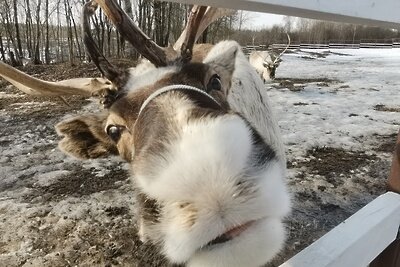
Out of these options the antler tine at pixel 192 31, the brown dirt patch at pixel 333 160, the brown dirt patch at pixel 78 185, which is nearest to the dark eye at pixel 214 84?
the antler tine at pixel 192 31

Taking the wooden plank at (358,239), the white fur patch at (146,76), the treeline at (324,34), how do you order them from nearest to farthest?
1. the wooden plank at (358,239)
2. the white fur patch at (146,76)
3. the treeline at (324,34)

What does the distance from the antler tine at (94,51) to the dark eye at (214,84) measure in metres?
0.48

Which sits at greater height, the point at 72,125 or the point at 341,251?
the point at 72,125

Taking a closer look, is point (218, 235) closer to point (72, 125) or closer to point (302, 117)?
point (72, 125)

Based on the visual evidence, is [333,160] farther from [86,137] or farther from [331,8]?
Answer: [331,8]

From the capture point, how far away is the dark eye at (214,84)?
1.80 meters

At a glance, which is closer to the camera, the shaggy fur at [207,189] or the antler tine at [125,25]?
the shaggy fur at [207,189]

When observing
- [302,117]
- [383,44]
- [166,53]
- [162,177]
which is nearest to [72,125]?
[166,53]

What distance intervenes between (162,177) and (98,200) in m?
2.87

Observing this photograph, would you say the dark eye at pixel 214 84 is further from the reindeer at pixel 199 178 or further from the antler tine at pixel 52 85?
the antler tine at pixel 52 85

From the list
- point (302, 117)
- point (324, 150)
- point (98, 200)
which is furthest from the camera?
point (302, 117)

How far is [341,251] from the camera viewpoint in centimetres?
140

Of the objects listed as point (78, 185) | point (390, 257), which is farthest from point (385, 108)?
point (390, 257)

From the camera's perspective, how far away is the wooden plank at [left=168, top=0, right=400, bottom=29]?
905mm
